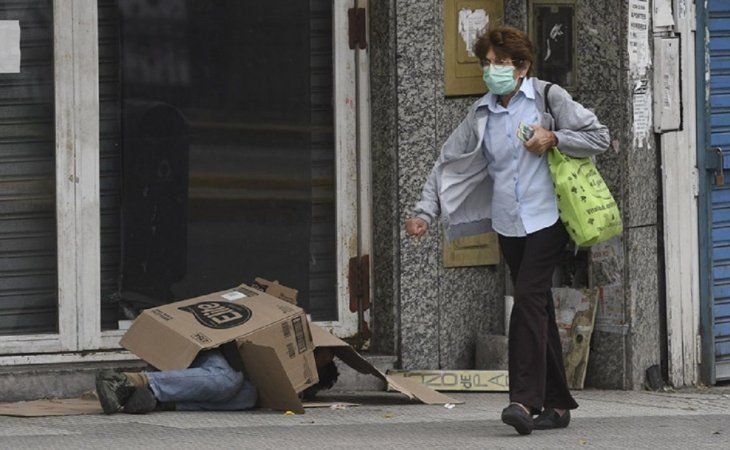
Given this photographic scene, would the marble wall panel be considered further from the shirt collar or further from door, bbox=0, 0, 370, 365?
the shirt collar

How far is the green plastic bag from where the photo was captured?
7.44m

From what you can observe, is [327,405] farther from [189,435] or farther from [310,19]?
[310,19]

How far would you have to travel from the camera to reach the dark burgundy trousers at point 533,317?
7.40m

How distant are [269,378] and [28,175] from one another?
1712mm

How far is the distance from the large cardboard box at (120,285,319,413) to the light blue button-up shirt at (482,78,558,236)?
4.02ft

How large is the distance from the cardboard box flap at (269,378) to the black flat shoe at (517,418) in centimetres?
117

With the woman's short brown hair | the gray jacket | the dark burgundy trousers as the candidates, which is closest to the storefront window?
the gray jacket

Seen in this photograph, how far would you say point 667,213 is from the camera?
9.80 metres

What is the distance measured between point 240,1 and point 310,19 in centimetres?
40

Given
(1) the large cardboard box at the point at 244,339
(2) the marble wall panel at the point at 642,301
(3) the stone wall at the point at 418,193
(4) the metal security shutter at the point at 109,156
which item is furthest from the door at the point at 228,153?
(2) the marble wall panel at the point at 642,301

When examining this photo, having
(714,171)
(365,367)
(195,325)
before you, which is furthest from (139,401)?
(714,171)

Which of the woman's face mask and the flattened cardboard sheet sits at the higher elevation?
the woman's face mask

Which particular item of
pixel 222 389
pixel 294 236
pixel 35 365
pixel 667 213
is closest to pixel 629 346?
pixel 667 213

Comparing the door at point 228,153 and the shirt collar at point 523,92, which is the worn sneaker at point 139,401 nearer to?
the door at point 228,153
